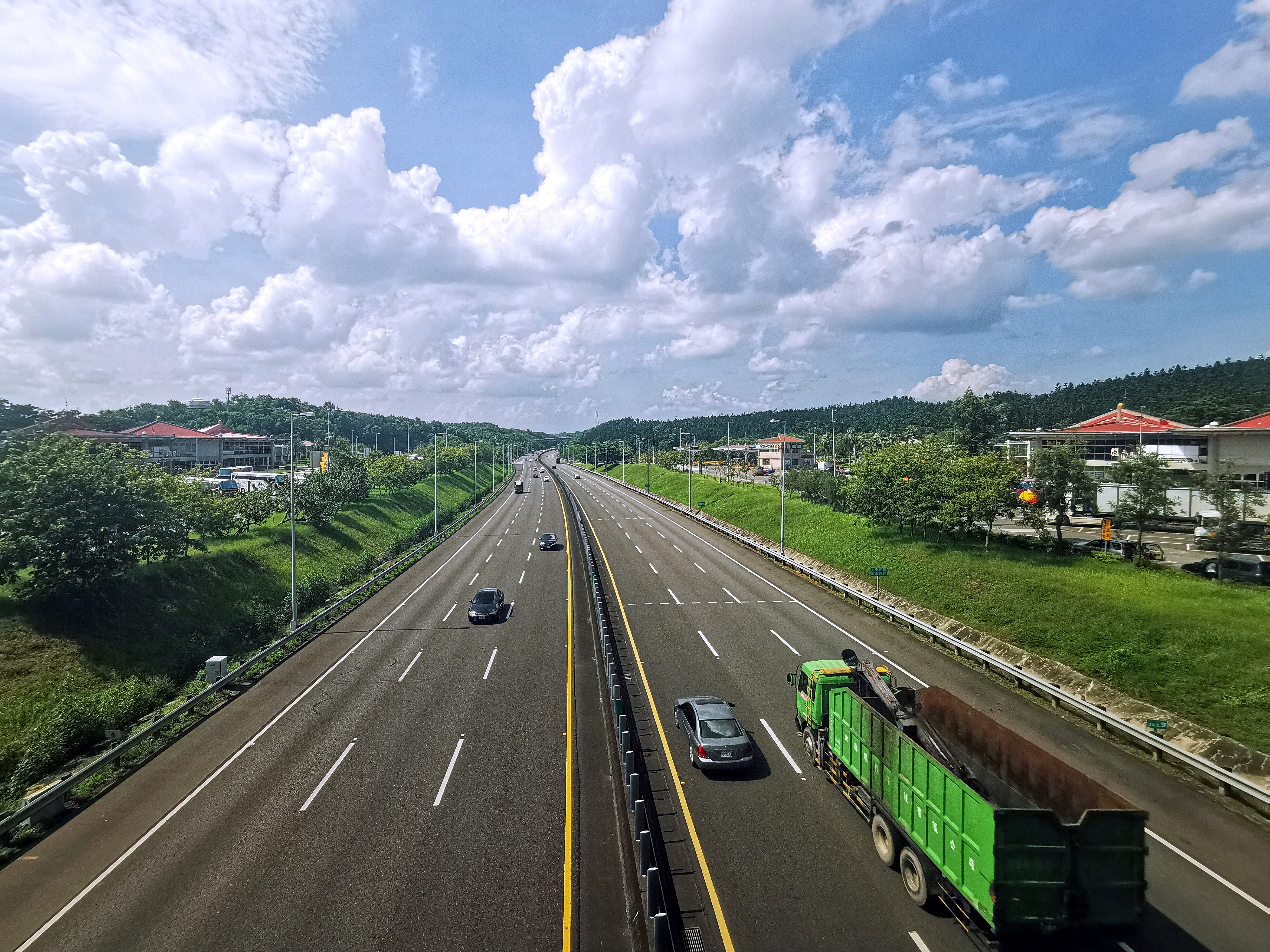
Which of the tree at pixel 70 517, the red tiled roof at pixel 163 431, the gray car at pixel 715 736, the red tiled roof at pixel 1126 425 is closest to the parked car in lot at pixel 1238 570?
the red tiled roof at pixel 1126 425

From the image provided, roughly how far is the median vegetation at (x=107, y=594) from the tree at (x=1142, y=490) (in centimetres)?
4506

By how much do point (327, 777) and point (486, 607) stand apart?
15.1 meters

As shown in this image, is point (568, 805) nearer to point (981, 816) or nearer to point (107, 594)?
point (981, 816)

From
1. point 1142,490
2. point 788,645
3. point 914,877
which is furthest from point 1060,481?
point 914,877

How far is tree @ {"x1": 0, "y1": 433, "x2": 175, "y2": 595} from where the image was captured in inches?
1014

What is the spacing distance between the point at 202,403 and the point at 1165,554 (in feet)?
618

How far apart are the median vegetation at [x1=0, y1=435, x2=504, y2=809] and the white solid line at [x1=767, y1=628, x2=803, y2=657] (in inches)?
974

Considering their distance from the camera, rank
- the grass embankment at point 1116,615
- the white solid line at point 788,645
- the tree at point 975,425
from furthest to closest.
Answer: the tree at point 975,425 → the white solid line at point 788,645 → the grass embankment at point 1116,615

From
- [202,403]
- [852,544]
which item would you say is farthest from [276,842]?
[202,403]

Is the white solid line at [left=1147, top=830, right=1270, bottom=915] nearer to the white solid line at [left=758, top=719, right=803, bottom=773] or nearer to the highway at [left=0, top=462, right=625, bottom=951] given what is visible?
the white solid line at [left=758, top=719, right=803, bottom=773]

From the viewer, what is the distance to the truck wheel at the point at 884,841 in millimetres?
12328

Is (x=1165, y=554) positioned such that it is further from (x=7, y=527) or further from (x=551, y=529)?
(x=7, y=527)

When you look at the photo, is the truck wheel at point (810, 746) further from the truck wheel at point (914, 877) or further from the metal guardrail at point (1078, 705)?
the metal guardrail at point (1078, 705)

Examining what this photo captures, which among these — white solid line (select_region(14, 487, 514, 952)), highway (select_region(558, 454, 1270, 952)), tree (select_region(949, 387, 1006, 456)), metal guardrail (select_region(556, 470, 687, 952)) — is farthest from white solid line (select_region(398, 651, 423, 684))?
tree (select_region(949, 387, 1006, 456))
